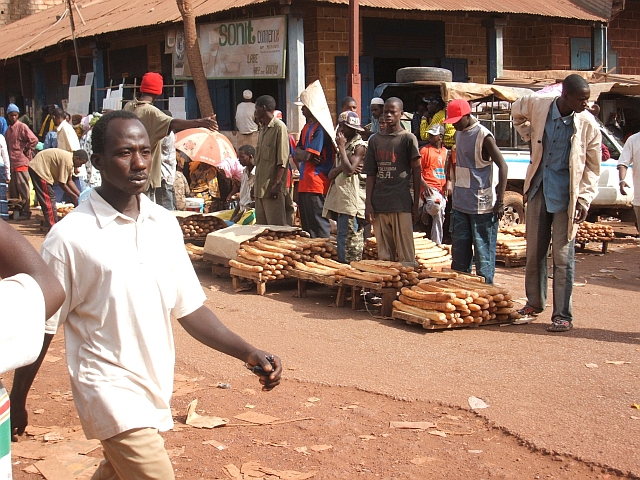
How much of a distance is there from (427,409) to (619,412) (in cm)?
115

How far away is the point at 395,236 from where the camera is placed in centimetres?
862

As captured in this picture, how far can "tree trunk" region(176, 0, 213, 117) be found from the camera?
621 inches

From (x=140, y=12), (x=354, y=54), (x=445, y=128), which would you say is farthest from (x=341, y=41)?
(x=140, y=12)

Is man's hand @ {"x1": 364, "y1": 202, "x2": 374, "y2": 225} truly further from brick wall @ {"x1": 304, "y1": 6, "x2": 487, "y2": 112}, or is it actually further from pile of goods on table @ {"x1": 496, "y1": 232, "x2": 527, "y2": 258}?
brick wall @ {"x1": 304, "y1": 6, "x2": 487, "y2": 112}

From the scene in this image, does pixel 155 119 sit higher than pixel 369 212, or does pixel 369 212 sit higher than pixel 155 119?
pixel 155 119

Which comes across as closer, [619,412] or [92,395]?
[92,395]

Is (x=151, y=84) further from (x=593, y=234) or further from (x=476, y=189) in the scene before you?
(x=593, y=234)

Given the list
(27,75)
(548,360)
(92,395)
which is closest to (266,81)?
(27,75)

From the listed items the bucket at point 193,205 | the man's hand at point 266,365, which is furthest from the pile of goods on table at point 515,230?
the man's hand at point 266,365

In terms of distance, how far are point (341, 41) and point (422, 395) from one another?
39.5 feet

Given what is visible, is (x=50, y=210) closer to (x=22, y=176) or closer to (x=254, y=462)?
(x=22, y=176)

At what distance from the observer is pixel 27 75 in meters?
27.7

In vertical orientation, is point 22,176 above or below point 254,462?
above

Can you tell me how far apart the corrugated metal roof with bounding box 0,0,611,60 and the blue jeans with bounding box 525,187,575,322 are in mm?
8133
